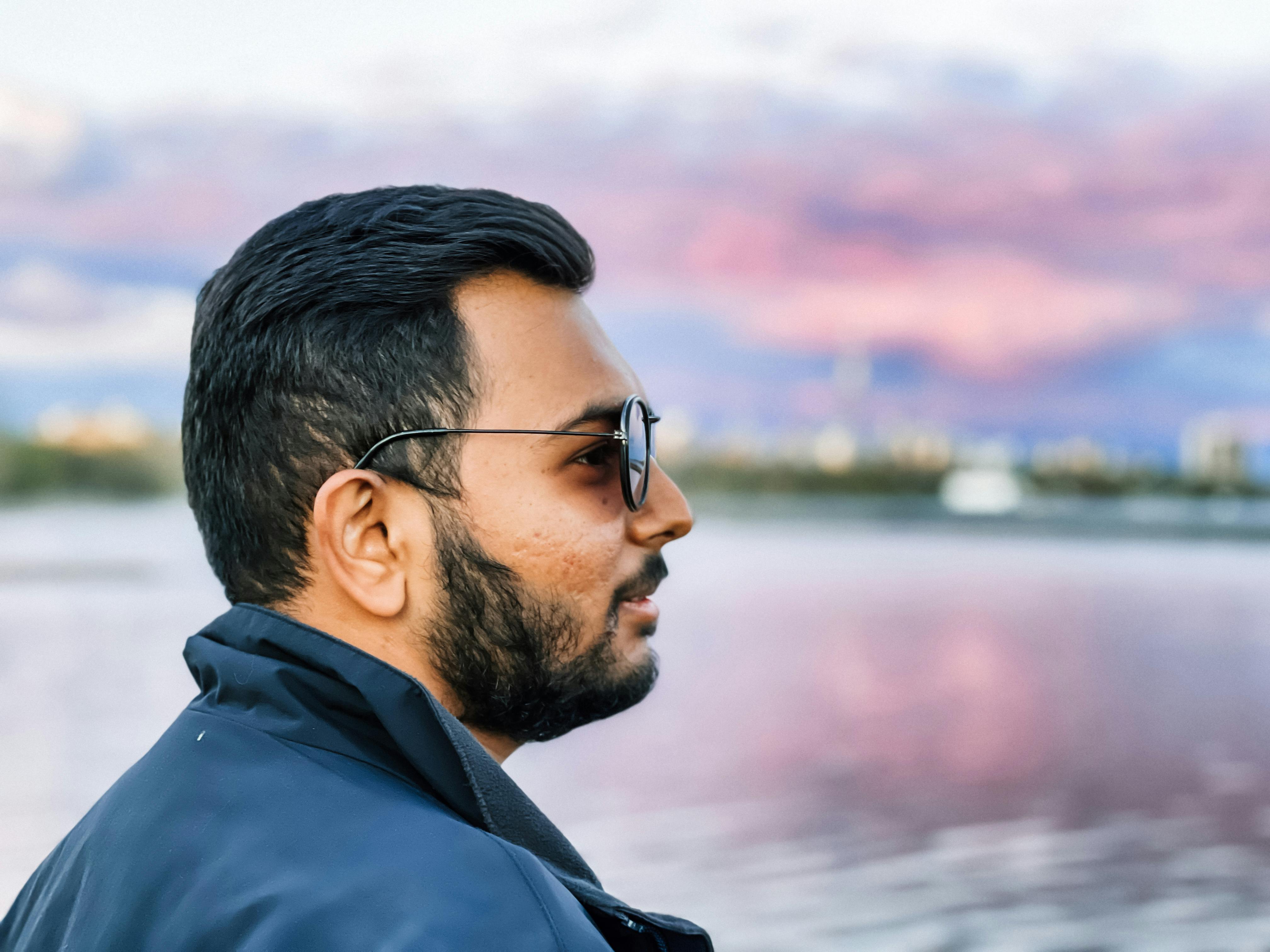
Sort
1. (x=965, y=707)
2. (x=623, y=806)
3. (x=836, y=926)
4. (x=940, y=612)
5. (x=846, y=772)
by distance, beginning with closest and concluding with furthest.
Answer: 1. (x=836, y=926)
2. (x=623, y=806)
3. (x=846, y=772)
4. (x=965, y=707)
5. (x=940, y=612)

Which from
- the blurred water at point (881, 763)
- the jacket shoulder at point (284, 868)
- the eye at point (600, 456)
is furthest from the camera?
the blurred water at point (881, 763)

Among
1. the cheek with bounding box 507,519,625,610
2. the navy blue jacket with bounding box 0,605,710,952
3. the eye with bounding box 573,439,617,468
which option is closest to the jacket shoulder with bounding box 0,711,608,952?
the navy blue jacket with bounding box 0,605,710,952

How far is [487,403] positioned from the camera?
1.27 metres

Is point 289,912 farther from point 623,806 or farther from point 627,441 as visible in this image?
point 623,806

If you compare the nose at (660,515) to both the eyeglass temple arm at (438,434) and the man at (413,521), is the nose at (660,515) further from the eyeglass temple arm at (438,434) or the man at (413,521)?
the eyeglass temple arm at (438,434)

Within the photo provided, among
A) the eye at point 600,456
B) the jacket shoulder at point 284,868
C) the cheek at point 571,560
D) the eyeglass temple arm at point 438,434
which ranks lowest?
the jacket shoulder at point 284,868

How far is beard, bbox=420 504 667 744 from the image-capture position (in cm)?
125

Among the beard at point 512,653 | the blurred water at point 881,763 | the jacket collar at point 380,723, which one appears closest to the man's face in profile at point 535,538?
the beard at point 512,653

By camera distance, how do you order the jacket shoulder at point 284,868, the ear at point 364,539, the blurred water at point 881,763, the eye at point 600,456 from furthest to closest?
the blurred water at point 881,763 < the eye at point 600,456 < the ear at point 364,539 < the jacket shoulder at point 284,868

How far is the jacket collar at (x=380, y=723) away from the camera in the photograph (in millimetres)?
980

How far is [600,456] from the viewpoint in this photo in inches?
53.1

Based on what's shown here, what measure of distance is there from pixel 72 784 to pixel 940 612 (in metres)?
11.5

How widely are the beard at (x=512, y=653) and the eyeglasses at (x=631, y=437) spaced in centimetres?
9

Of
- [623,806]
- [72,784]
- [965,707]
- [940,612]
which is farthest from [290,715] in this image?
[940,612]
